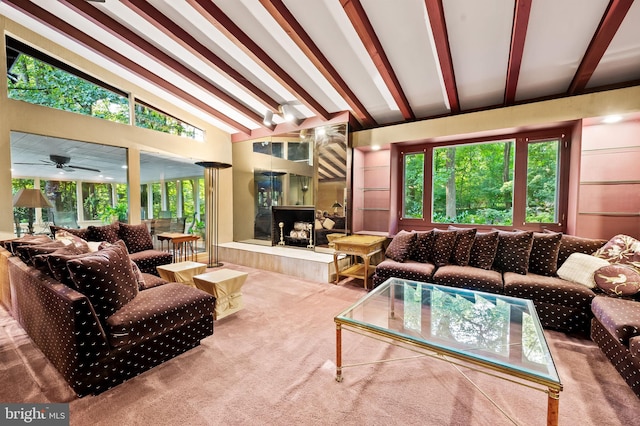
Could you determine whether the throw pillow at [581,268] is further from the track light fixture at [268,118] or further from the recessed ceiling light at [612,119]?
the track light fixture at [268,118]

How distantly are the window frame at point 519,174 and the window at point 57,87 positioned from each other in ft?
15.2

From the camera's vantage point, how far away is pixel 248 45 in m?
2.88

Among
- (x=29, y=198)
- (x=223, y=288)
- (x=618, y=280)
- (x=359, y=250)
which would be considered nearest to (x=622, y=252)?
(x=618, y=280)

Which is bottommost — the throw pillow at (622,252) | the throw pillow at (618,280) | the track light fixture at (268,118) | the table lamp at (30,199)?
the throw pillow at (618,280)

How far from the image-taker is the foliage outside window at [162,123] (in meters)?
4.49

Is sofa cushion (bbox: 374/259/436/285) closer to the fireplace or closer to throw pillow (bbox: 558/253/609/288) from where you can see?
throw pillow (bbox: 558/253/609/288)

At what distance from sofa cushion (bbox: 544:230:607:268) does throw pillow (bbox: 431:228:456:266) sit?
107 centimetres

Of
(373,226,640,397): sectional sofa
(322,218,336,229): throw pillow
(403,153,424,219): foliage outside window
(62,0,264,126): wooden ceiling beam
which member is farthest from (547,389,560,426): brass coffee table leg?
(62,0,264,126): wooden ceiling beam

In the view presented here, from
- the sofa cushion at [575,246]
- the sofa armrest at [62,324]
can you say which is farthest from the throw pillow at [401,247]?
the sofa armrest at [62,324]

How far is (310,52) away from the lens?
2.78 metres

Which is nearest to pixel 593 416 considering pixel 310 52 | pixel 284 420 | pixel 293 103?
pixel 284 420

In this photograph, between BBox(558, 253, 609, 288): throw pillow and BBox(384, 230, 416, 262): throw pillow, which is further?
BBox(384, 230, 416, 262): throw pillow

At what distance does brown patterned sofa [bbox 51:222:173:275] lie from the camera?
3551 mm

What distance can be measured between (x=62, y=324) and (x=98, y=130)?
3.58m
